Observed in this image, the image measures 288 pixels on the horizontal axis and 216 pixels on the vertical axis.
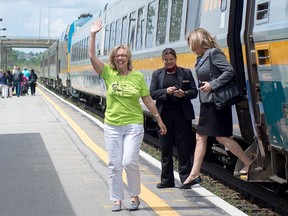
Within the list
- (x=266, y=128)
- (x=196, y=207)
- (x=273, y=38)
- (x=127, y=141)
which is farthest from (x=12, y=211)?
(x=273, y=38)

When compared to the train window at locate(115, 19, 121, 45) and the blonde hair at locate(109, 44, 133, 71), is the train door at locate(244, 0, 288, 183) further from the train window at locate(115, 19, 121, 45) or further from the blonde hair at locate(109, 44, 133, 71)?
the train window at locate(115, 19, 121, 45)

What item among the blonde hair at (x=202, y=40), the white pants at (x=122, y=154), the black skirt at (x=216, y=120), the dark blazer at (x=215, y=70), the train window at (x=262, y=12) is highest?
the train window at (x=262, y=12)

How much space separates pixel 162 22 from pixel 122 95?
425cm

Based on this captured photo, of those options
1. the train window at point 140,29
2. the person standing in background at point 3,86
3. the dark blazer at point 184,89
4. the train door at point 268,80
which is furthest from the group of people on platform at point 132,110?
the person standing in background at point 3,86

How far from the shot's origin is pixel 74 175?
8594mm

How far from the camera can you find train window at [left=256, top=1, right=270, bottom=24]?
5654mm

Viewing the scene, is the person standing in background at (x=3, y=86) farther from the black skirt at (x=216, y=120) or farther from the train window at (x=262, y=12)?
the train window at (x=262, y=12)

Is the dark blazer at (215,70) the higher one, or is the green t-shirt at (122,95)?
the dark blazer at (215,70)

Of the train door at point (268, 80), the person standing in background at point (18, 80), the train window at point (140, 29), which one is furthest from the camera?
the person standing in background at point (18, 80)

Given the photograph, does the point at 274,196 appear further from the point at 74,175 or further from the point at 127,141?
the point at 74,175

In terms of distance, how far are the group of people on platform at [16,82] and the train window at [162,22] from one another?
2388 centimetres

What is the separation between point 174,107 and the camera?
7414mm

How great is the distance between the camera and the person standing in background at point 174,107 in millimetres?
7273

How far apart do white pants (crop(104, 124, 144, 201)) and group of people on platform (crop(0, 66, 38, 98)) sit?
27.7 metres
